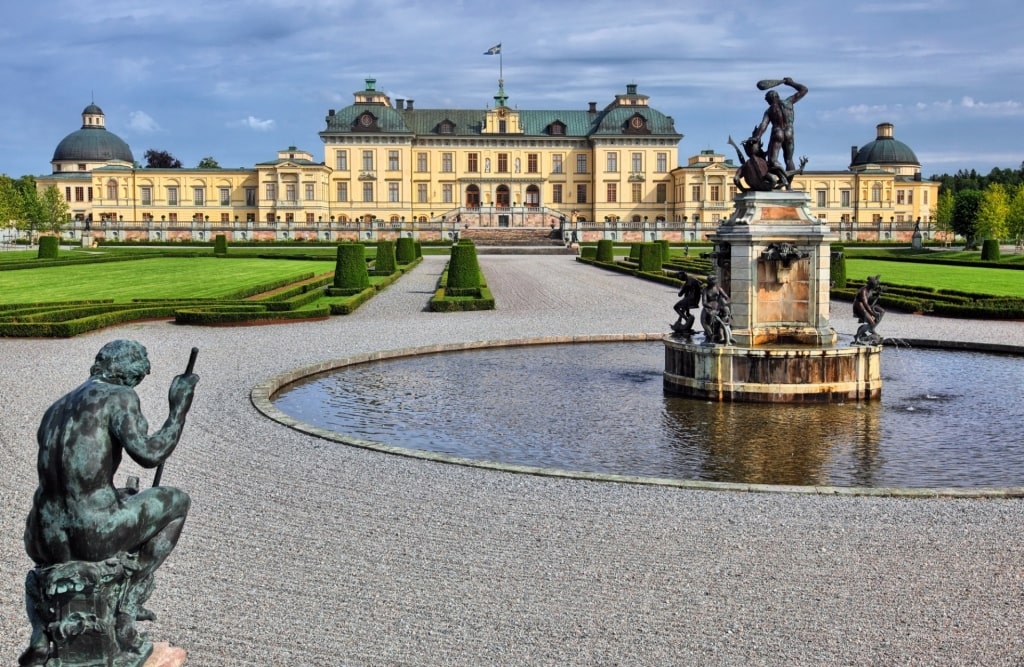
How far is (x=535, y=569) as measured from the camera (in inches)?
255

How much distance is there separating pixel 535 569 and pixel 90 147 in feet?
327

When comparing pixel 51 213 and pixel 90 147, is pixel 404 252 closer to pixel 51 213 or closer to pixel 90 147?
pixel 51 213

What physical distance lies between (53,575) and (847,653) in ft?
12.9

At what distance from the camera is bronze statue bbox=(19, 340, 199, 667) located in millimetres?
4312

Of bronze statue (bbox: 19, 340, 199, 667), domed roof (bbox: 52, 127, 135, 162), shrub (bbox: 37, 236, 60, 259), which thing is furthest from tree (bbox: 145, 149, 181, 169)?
bronze statue (bbox: 19, 340, 199, 667)

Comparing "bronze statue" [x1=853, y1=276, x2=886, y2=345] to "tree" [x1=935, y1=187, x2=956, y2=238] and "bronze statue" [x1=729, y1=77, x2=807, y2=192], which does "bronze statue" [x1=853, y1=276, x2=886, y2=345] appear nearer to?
"bronze statue" [x1=729, y1=77, x2=807, y2=192]

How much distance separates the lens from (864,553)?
6805mm

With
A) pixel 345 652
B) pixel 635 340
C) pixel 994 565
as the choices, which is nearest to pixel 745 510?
pixel 994 565

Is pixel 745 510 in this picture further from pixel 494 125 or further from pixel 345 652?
pixel 494 125

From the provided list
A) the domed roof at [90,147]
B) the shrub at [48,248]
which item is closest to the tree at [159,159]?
the domed roof at [90,147]

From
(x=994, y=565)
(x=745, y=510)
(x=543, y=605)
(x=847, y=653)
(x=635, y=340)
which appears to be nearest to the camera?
(x=847, y=653)

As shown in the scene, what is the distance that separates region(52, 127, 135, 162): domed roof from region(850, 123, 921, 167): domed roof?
243 ft

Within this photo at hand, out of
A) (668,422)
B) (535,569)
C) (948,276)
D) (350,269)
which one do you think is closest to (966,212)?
(948,276)

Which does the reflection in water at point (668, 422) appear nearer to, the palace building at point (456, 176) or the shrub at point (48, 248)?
the shrub at point (48, 248)
